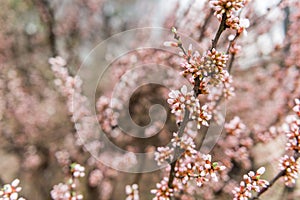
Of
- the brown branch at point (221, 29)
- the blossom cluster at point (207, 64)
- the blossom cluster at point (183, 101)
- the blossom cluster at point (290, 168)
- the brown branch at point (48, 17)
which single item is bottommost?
the blossom cluster at point (290, 168)

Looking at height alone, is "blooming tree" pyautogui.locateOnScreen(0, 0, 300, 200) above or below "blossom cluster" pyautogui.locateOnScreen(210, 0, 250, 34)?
above

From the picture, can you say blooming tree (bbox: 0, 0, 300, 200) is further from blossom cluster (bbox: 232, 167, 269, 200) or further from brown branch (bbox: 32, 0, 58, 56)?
blossom cluster (bbox: 232, 167, 269, 200)

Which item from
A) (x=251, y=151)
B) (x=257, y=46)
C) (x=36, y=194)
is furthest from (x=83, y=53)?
(x=251, y=151)

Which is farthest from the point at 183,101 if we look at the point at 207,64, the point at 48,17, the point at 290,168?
the point at 48,17

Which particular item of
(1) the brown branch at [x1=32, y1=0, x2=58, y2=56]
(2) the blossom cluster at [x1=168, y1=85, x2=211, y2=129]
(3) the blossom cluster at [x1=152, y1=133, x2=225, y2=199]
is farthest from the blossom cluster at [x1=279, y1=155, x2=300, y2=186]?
(1) the brown branch at [x1=32, y1=0, x2=58, y2=56]

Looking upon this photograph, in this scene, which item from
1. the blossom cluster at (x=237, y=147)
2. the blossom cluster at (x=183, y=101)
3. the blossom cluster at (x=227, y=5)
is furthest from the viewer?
the blossom cluster at (x=237, y=147)

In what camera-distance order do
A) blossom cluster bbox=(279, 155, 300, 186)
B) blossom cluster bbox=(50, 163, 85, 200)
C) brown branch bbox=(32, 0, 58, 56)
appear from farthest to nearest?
brown branch bbox=(32, 0, 58, 56), blossom cluster bbox=(50, 163, 85, 200), blossom cluster bbox=(279, 155, 300, 186)

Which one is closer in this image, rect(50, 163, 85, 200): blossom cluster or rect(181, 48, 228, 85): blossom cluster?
rect(181, 48, 228, 85): blossom cluster

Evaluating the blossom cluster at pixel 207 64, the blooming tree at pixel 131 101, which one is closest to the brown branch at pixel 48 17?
the blooming tree at pixel 131 101

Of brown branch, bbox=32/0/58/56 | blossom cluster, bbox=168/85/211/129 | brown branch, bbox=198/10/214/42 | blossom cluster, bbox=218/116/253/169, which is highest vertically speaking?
brown branch, bbox=32/0/58/56

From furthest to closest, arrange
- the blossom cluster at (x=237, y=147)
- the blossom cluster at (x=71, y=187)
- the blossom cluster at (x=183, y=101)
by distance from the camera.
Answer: the blossom cluster at (x=237, y=147) < the blossom cluster at (x=71, y=187) < the blossom cluster at (x=183, y=101)

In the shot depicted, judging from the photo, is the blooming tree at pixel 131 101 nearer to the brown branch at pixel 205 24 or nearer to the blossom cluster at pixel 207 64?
the brown branch at pixel 205 24

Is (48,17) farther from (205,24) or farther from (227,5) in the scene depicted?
(227,5)

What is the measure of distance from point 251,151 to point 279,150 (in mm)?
271
